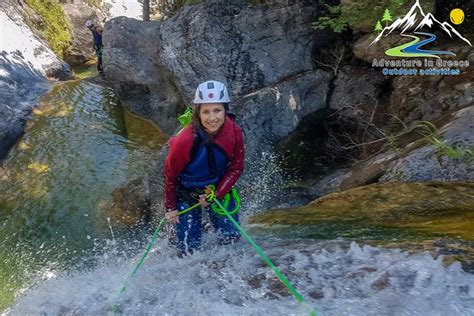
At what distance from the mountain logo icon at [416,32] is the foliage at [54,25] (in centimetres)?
1419

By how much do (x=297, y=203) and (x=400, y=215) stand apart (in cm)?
252

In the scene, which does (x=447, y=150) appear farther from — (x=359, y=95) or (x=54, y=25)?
(x=54, y=25)

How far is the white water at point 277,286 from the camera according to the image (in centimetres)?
284

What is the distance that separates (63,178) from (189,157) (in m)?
5.45

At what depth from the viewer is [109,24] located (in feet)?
37.6

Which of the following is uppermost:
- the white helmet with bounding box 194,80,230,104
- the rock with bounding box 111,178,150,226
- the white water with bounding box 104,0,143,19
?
the white water with bounding box 104,0,143,19

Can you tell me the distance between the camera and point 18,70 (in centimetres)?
1223

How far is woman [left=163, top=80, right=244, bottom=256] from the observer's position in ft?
12.3

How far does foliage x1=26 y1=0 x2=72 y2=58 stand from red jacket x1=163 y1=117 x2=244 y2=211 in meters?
14.9

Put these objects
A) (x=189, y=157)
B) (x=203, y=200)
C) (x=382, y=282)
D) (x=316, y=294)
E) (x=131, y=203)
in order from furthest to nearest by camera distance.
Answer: (x=131, y=203) → (x=203, y=200) → (x=189, y=157) → (x=316, y=294) → (x=382, y=282)

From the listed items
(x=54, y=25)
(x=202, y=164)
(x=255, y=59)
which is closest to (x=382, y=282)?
(x=202, y=164)

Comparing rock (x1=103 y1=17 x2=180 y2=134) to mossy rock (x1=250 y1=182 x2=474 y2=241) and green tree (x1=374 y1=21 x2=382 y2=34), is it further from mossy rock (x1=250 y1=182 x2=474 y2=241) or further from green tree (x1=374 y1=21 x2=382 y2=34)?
mossy rock (x1=250 y1=182 x2=474 y2=241)

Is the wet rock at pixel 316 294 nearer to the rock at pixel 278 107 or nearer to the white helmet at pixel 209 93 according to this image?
the white helmet at pixel 209 93

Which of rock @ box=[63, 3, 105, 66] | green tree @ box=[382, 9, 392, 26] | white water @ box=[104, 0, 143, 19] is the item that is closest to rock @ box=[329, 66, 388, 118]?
green tree @ box=[382, 9, 392, 26]
